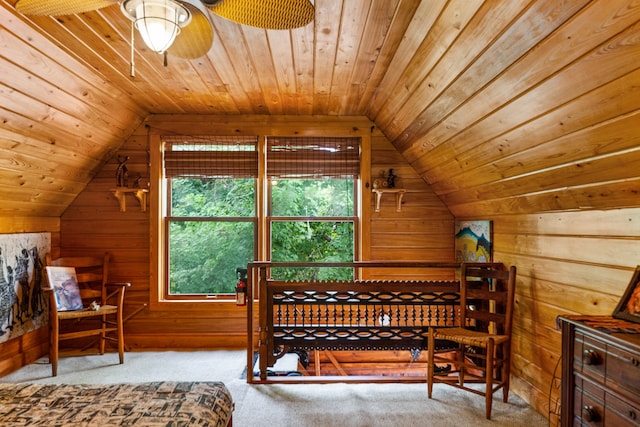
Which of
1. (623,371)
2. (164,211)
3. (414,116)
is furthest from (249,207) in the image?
(623,371)

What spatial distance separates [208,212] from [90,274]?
1279 millimetres

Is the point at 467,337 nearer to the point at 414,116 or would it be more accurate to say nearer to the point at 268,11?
the point at 414,116

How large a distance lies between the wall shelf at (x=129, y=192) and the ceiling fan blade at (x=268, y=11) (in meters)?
2.91

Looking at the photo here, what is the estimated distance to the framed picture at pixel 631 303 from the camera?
1.73 metres

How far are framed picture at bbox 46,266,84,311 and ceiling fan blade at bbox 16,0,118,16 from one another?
108 inches

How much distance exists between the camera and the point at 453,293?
3273 mm

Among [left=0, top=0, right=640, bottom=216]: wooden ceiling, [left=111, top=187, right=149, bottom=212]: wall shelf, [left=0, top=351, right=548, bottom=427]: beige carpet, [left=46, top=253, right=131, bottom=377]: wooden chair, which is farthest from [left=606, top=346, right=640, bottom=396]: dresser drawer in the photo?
[left=111, top=187, right=149, bottom=212]: wall shelf

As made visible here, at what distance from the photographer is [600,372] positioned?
1597 mm

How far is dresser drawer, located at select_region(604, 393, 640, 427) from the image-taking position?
142cm

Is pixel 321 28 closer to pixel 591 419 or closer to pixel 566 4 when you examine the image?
pixel 566 4

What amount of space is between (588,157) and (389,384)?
214 cm

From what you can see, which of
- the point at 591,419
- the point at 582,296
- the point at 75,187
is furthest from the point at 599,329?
the point at 75,187

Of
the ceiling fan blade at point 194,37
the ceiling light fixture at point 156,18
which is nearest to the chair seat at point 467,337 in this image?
the ceiling fan blade at point 194,37

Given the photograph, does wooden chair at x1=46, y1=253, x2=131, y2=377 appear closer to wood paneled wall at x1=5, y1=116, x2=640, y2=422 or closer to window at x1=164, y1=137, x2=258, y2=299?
wood paneled wall at x1=5, y1=116, x2=640, y2=422
